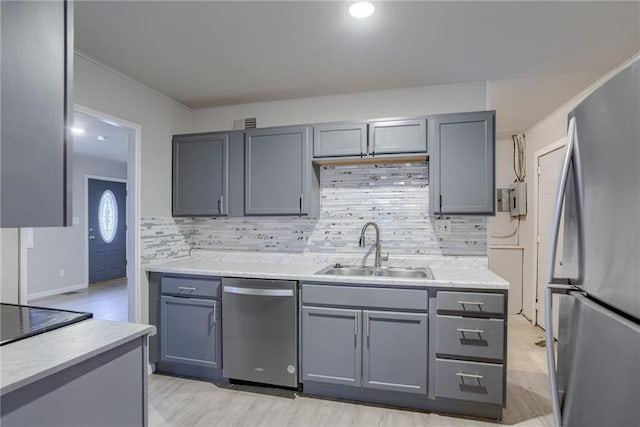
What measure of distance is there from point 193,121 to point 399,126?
2.18 m

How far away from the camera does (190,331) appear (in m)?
2.63

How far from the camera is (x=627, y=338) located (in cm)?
67

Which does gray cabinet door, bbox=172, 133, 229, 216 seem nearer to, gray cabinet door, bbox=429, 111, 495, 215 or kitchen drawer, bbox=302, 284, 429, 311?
kitchen drawer, bbox=302, 284, 429, 311

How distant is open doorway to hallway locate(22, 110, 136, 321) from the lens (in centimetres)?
475

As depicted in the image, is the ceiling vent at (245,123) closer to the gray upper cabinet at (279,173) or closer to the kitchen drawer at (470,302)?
the gray upper cabinet at (279,173)

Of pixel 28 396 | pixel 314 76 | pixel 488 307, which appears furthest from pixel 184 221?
pixel 488 307

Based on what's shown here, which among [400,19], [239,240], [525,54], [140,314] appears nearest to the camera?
[400,19]

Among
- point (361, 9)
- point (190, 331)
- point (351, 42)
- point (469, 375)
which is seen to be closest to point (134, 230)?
point (190, 331)

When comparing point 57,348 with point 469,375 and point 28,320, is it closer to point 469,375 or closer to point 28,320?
point 28,320

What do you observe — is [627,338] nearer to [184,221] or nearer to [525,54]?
[525,54]

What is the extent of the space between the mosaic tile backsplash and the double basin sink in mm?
190

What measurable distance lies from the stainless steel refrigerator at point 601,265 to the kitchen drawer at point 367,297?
120 centimetres

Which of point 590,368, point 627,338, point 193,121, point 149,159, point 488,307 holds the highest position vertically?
point 193,121

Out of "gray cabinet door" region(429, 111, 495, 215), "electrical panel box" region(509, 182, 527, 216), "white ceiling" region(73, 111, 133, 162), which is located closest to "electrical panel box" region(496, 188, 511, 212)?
"electrical panel box" region(509, 182, 527, 216)
